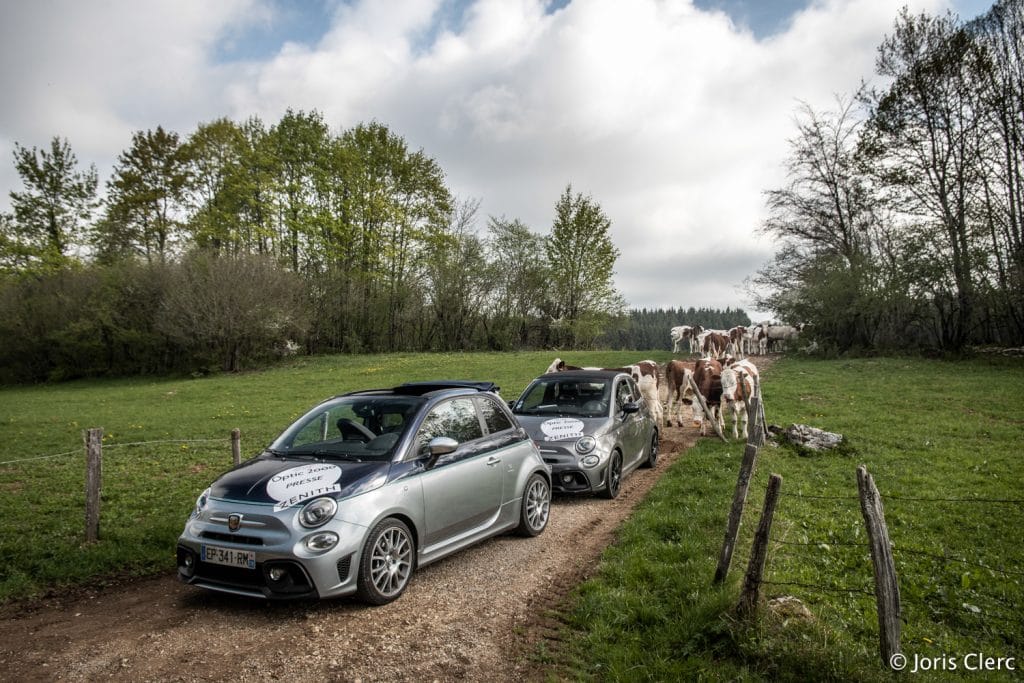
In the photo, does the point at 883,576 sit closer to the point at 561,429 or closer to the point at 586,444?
the point at 586,444

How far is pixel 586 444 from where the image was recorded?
835cm

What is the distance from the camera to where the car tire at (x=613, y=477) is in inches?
334

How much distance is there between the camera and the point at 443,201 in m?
40.4

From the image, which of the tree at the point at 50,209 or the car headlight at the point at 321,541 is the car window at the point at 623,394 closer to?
the car headlight at the point at 321,541

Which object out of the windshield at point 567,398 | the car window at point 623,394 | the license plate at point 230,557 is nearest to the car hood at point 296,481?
the license plate at point 230,557

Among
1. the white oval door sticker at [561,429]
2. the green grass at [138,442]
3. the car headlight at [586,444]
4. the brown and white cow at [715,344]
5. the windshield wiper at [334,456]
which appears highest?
the brown and white cow at [715,344]

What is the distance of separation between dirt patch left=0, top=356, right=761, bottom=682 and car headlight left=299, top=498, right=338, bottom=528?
76 cm

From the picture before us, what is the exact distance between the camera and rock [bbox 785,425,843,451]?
11.3 m

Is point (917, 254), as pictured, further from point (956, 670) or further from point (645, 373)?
point (956, 670)

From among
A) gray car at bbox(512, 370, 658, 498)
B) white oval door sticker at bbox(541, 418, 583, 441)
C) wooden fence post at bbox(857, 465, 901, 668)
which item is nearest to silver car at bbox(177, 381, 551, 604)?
gray car at bbox(512, 370, 658, 498)

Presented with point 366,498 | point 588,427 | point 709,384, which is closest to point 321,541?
point 366,498

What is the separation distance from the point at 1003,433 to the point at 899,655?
11620 mm

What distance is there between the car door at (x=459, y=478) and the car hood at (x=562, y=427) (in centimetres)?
214

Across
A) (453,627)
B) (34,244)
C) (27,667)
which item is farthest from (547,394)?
(34,244)
